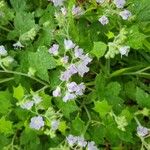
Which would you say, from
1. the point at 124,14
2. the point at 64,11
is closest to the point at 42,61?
the point at 64,11

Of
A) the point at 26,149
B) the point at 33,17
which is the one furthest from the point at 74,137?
the point at 33,17

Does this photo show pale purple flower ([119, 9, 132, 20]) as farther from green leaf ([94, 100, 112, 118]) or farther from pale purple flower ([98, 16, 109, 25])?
green leaf ([94, 100, 112, 118])

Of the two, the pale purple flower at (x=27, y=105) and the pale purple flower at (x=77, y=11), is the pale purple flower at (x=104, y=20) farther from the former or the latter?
the pale purple flower at (x=27, y=105)

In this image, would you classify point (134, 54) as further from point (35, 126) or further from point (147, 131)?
point (35, 126)

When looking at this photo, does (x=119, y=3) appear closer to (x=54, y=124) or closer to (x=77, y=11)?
(x=77, y=11)

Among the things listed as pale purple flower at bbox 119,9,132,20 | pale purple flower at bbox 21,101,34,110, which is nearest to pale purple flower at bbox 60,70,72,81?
pale purple flower at bbox 21,101,34,110

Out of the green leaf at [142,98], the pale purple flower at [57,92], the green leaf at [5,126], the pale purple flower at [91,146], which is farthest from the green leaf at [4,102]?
the green leaf at [142,98]
